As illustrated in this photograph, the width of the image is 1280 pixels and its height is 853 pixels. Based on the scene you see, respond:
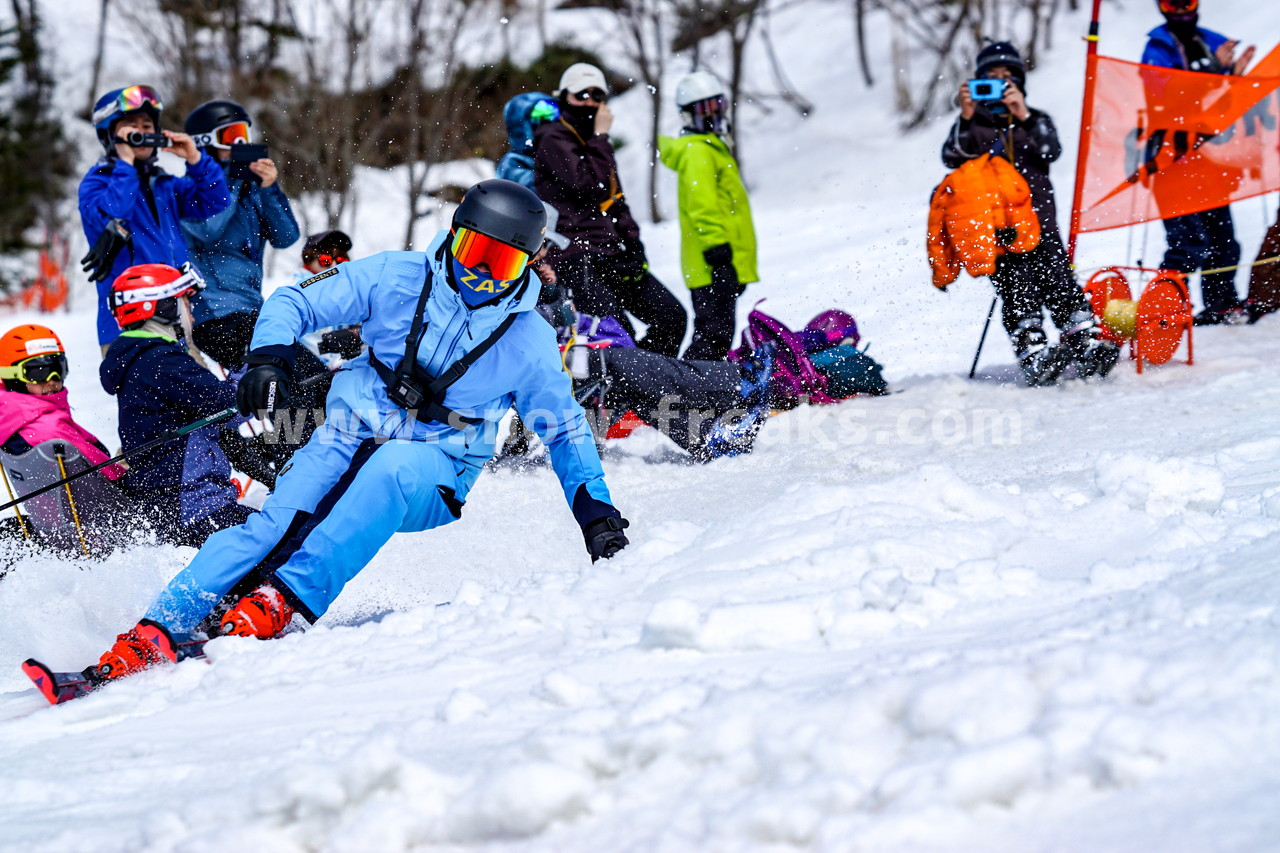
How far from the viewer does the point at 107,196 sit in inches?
231

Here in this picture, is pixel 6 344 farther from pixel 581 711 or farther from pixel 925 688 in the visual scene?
pixel 925 688

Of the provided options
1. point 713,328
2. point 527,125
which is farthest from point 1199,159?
point 527,125

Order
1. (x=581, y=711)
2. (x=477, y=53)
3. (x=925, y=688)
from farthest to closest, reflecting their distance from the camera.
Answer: (x=477, y=53)
(x=581, y=711)
(x=925, y=688)

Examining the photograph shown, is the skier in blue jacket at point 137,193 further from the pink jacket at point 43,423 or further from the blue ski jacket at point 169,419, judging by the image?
the blue ski jacket at point 169,419

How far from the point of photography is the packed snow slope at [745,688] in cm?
191

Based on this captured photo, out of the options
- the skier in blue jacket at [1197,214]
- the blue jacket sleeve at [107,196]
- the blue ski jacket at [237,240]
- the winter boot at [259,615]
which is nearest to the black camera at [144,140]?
the blue jacket sleeve at [107,196]

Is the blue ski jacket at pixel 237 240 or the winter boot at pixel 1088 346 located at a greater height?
the blue ski jacket at pixel 237 240

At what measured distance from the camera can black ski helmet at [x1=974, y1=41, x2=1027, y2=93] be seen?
679cm

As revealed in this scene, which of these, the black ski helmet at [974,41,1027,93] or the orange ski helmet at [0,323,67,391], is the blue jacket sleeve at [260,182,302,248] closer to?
the orange ski helmet at [0,323,67,391]

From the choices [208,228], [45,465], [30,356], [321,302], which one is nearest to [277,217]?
[208,228]

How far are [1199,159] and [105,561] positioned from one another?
6.32 meters

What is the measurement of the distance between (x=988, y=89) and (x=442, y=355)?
13.5 ft

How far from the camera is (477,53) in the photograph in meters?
20.0

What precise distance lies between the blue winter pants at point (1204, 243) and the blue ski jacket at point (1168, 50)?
90cm
